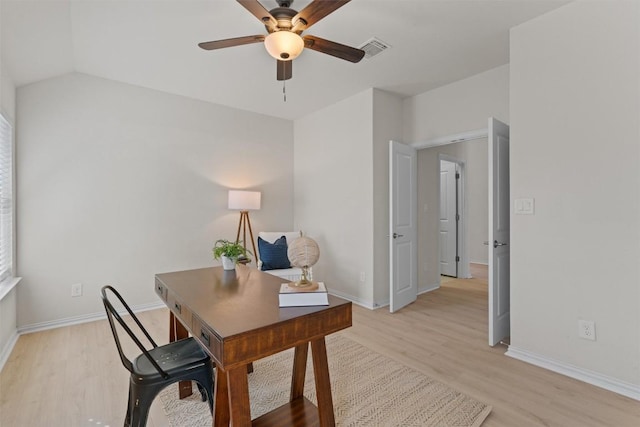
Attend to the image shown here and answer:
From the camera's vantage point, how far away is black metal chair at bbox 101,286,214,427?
137 centimetres

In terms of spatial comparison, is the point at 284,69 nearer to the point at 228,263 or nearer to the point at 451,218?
the point at 228,263

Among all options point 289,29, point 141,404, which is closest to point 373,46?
point 289,29

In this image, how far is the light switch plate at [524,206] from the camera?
2408mm

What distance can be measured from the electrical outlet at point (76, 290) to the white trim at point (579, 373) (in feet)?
13.5

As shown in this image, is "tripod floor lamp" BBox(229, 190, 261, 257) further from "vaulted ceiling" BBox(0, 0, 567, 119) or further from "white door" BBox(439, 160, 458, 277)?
"white door" BBox(439, 160, 458, 277)

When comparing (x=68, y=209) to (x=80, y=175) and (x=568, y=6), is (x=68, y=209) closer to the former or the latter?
(x=80, y=175)

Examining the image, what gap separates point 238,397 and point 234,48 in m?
A: 2.70

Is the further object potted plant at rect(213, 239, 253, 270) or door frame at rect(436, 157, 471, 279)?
door frame at rect(436, 157, 471, 279)

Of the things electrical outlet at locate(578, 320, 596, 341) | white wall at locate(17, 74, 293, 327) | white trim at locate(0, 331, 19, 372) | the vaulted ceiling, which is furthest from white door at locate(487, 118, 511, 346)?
white trim at locate(0, 331, 19, 372)

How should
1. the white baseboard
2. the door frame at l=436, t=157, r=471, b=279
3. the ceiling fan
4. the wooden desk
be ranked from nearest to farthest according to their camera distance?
1. the wooden desk
2. the ceiling fan
3. the white baseboard
4. the door frame at l=436, t=157, r=471, b=279

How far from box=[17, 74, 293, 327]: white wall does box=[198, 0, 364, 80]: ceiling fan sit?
217cm

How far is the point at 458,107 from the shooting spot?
3479mm

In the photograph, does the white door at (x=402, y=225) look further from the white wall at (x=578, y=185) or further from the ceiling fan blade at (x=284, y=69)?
the ceiling fan blade at (x=284, y=69)

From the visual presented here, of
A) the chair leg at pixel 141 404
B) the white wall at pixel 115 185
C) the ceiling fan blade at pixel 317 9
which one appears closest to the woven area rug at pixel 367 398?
the chair leg at pixel 141 404
